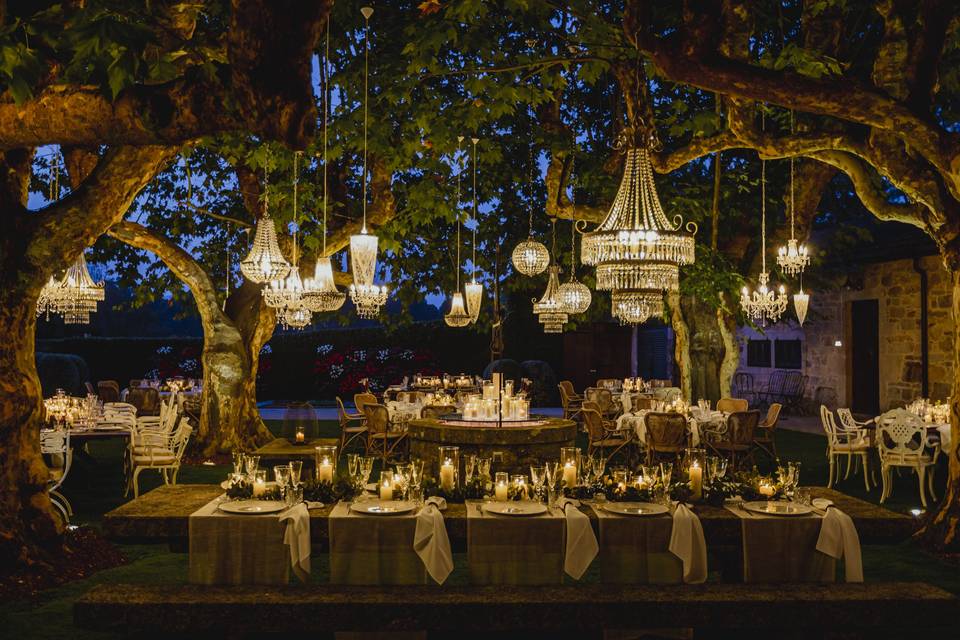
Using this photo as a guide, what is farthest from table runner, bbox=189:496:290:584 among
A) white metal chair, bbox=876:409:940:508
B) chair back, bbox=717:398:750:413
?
chair back, bbox=717:398:750:413

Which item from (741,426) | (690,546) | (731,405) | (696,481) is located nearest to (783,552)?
(690,546)

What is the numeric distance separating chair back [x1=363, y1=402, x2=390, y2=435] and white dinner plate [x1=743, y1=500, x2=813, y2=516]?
734 cm

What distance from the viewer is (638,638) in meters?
4.96

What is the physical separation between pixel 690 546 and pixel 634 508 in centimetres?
40

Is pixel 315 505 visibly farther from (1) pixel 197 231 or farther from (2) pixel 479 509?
(1) pixel 197 231

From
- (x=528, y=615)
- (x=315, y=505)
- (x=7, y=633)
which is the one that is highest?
(x=315, y=505)

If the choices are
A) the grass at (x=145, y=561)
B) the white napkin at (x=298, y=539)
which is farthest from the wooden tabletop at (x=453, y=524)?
the grass at (x=145, y=561)

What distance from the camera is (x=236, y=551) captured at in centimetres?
491

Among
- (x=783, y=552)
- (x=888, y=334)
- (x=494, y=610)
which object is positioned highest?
(x=888, y=334)

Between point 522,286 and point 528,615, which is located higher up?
point 522,286

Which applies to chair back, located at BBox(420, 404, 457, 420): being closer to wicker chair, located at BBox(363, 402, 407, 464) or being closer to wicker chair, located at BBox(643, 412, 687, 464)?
wicker chair, located at BBox(363, 402, 407, 464)

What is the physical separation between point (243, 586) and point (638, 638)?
2319 millimetres

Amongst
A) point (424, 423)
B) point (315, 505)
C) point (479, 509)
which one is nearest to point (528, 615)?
point (479, 509)

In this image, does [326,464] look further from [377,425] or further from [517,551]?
[377,425]
